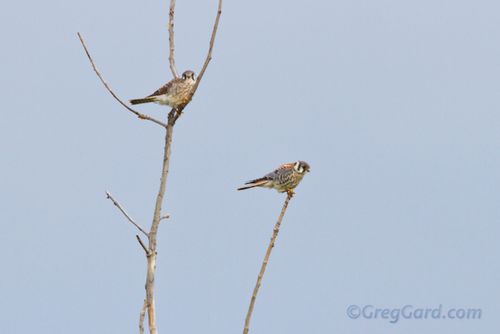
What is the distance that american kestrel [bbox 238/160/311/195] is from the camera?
9.57m

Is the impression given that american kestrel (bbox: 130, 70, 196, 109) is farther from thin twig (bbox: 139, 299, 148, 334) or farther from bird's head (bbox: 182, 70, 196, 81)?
thin twig (bbox: 139, 299, 148, 334)

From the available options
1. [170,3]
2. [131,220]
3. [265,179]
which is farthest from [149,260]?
[265,179]

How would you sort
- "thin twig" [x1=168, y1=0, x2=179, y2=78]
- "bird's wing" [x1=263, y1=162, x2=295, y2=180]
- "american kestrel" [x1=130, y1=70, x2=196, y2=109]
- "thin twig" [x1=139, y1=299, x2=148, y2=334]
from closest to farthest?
"thin twig" [x1=139, y1=299, x2=148, y2=334] → "thin twig" [x1=168, y1=0, x2=179, y2=78] → "american kestrel" [x1=130, y1=70, x2=196, y2=109] → "bird's wing" [x1=263, y1=162, x2=295, y2=180]

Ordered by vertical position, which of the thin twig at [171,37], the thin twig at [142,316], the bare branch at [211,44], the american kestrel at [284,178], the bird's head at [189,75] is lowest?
the thin twig at [142,316]

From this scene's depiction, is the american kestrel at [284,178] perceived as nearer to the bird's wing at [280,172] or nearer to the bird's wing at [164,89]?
the bird's wing at [280,172]

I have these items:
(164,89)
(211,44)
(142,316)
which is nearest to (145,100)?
(164,89)

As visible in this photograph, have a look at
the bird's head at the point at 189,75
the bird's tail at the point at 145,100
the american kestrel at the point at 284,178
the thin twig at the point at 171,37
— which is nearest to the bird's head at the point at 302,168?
the american kestrel at the point at 284,178

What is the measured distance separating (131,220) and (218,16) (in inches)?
39.3

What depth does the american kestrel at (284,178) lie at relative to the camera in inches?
377

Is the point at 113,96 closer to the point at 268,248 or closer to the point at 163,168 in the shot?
the point at 163,168

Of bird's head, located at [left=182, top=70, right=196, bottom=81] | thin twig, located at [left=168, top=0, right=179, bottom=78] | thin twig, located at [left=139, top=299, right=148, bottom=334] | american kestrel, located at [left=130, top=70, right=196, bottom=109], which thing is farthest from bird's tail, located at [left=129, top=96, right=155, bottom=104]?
thin twig, located at [left=139, top=299, right=148, bottom=334]

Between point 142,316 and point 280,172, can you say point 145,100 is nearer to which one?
point 280,172

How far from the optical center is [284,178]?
958cm

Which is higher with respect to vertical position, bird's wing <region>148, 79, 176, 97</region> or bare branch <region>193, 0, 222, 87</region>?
bird's wing <region>148, 79, 176, 97</region>
